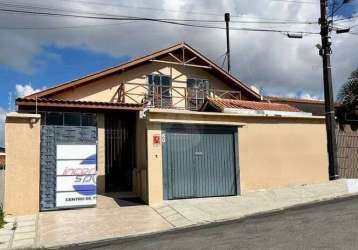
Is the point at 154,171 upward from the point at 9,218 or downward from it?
upward

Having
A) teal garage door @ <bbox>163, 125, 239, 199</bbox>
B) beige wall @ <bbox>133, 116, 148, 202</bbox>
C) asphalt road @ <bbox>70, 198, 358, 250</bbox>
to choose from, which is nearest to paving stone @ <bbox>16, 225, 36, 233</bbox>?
asphalt road @ <bbox>70, 198, 358, 250</bbox>

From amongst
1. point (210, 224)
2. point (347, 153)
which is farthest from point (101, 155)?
point (347, 153)

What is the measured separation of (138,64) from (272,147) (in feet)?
24.2

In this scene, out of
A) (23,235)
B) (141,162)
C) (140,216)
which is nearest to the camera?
(23,235)

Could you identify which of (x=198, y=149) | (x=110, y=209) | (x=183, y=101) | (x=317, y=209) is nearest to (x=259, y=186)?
(x=198, y=149)

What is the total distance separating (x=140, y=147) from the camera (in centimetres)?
1623

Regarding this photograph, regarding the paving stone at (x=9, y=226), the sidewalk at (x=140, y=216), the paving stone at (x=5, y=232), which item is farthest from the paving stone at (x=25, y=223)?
the paving stone at (x=5, y=232)

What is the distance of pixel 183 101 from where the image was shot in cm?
2267

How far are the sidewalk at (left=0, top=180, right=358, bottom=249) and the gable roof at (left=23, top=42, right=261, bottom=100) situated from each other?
A: 5.17m

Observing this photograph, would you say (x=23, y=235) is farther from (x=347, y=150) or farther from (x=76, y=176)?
(x=347, y=150)

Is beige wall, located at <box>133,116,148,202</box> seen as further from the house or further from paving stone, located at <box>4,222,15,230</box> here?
paving stone, located at <box>4,222,15,230</box>

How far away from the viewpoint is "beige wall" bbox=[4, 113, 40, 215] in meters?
13.7

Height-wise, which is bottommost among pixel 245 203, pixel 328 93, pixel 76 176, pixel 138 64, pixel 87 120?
pixel 245 203

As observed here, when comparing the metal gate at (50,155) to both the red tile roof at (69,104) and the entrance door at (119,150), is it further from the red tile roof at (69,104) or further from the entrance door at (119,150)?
the entrance door at (119,150)
